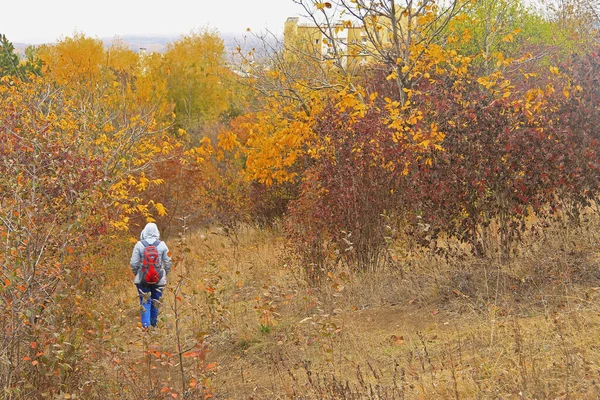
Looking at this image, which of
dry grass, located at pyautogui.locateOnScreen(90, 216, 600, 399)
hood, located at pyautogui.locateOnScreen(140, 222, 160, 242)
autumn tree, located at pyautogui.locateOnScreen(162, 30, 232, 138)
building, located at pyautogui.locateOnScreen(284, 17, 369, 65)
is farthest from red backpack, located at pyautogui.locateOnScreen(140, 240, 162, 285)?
autumn tree, located at pyautogui.locateOnScreen(162, 30, 232, 138)

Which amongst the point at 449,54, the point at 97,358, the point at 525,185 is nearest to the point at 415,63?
the point at 449,54

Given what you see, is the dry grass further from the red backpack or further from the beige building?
the beige building

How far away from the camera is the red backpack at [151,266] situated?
8.41 metres

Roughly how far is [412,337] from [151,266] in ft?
11.8

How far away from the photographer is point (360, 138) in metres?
8.77

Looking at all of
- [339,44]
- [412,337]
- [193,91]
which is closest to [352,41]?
[339,44]

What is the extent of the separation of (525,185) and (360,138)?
2.29 metres

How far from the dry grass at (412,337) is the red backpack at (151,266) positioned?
768 millimetres

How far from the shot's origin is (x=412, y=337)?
626 cm

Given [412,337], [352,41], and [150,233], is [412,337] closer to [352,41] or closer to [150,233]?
[150,233]

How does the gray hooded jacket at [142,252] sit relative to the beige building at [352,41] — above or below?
below

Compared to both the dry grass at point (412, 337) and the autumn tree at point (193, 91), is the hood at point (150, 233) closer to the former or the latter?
the dry grass at point (412, 337)

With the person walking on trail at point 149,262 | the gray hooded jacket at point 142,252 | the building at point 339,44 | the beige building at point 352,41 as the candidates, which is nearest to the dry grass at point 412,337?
the person walking on trail at point 149,262

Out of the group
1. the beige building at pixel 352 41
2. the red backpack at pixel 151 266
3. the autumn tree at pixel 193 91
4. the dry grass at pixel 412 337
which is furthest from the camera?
the autumn tree at pixel 193 91
